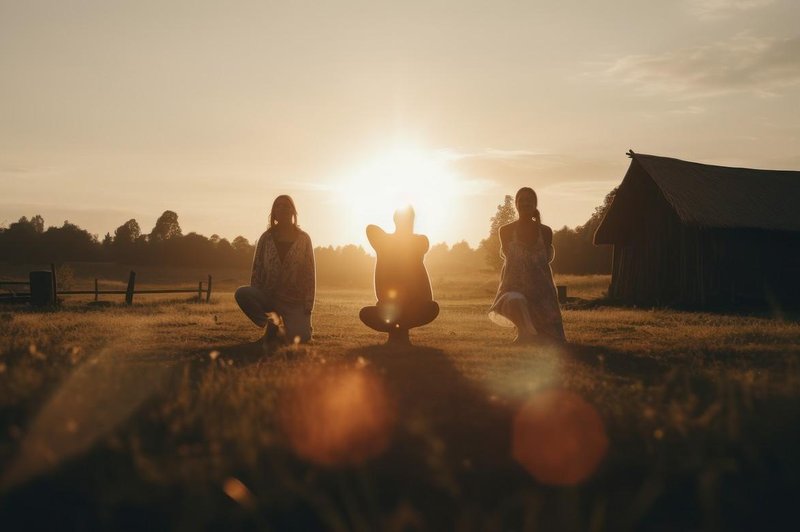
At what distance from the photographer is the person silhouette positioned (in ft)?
32.6

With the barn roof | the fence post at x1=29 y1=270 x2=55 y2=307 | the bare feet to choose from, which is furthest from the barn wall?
the fence post at x1=29 y1=270 x2=55 y2=307

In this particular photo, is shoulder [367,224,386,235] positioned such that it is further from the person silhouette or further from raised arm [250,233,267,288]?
raised arm [250,233,267,288]

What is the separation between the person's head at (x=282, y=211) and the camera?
10563 millimetres

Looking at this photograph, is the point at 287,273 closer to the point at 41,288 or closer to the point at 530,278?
the point at 530,278

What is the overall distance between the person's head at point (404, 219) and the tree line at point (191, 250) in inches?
2116

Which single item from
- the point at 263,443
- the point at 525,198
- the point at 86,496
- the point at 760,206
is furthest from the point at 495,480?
the point at 760,206

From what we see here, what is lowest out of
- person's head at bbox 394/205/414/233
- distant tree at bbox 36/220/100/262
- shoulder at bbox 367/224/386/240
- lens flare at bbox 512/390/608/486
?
lens flare at bbox 512/390/608/486

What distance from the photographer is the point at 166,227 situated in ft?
259

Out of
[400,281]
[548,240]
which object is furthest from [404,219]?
[548,240]

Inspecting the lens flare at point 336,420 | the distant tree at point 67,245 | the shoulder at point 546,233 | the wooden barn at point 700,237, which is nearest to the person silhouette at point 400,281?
the shoulder at point 546,233

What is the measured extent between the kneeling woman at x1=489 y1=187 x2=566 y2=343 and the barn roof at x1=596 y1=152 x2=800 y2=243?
1340 cm

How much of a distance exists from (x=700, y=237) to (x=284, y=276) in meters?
17.6

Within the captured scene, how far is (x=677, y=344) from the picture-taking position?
33.8ft

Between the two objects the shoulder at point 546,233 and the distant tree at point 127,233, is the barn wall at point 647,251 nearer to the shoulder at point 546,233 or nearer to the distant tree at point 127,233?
the shoulder at point 546,233
